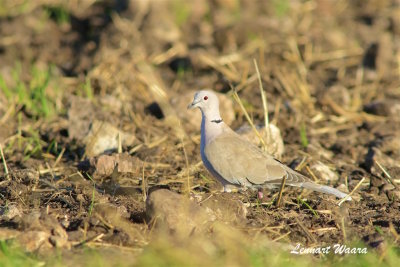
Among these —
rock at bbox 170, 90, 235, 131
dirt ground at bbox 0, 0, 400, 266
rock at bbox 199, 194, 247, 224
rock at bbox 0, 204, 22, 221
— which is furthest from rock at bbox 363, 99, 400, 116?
rock at bbox 0, 204, 22, 221

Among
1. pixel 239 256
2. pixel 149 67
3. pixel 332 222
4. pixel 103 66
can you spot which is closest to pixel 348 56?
pixel 149 67

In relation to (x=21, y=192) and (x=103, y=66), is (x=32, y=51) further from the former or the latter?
(x=21, y=192)

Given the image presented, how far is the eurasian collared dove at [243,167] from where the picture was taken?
18.1 ft

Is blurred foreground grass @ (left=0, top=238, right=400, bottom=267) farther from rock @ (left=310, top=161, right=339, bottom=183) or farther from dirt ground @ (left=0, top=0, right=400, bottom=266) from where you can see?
rock @ (left=310, top=161, right=339, bottom=183)

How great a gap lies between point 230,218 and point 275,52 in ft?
16.9

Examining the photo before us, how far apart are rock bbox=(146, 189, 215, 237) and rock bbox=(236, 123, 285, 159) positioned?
6.43ft

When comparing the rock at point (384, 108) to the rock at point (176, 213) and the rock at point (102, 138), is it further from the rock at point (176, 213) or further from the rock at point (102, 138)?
the rock at point (176, 213)

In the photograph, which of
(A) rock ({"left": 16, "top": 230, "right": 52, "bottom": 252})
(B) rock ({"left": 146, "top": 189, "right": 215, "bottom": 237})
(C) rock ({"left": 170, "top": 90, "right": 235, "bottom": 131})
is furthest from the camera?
(C) rock ({"left": 170, "top": 90, "right": 235, "bottom": 131})

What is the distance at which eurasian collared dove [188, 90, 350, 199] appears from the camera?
18.1 ft

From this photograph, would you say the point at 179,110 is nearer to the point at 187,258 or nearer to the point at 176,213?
the point at 176,213

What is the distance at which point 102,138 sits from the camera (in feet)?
22.6

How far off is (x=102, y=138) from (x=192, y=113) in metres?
1.16

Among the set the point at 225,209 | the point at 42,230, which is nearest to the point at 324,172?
the point at 225,209

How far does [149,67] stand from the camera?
9172mm
